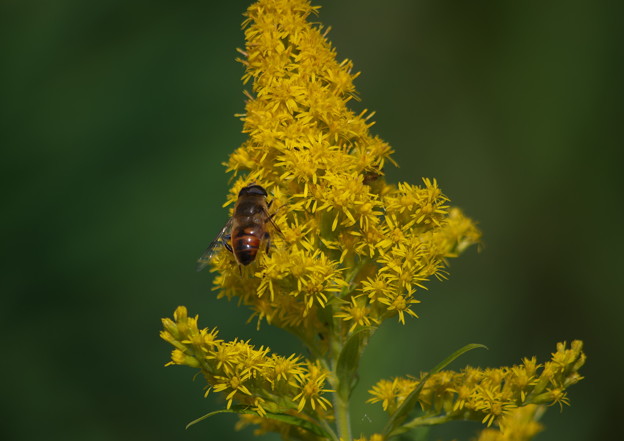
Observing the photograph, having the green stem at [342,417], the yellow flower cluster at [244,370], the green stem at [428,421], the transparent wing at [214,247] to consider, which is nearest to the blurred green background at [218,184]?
the green stem at [428,421]

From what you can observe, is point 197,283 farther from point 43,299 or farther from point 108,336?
point 43,299

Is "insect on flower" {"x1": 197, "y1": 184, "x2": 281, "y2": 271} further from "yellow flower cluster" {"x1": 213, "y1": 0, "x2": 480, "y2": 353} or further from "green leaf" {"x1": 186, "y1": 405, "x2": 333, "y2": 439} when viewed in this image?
"green leaf" {"x1": 186, "y1": 405, "x2": 333, "y2": 439}

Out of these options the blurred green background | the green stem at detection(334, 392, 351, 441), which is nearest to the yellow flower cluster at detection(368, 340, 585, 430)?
the green stem at detection(334, 392, 351, 441)

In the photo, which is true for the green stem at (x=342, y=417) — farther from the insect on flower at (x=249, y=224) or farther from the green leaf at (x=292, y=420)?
the insect on flower at (x=249, y=224)

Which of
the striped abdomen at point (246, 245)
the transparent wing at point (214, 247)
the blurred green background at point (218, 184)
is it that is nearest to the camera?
the striped abdomen at point (246, 245)

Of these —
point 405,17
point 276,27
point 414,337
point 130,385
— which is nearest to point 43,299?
point 130,385

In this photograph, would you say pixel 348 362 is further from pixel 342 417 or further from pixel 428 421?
pixel 428 421
